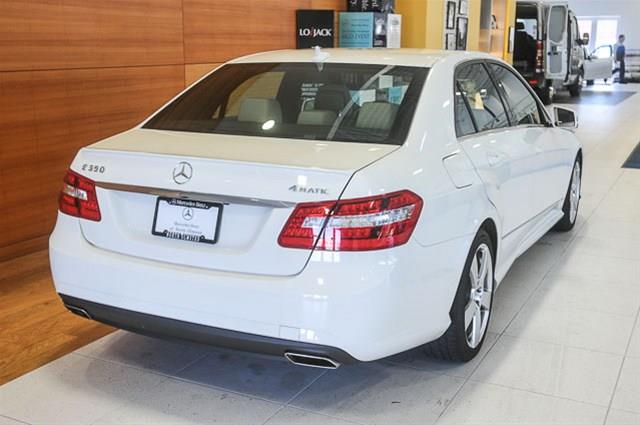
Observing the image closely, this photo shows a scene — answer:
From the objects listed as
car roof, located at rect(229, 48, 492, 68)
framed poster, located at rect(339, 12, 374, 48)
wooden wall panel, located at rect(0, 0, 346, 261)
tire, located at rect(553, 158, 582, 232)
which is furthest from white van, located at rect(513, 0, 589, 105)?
car roof, located at rect(229, 48, 492, 68)

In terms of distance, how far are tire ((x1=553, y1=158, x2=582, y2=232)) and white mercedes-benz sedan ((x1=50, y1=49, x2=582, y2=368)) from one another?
188 cm

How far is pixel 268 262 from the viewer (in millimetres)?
2260

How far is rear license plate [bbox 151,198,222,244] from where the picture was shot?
2338mm

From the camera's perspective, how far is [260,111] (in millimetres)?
2906

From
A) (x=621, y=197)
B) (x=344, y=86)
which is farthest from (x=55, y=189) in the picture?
(x=621, y=197)

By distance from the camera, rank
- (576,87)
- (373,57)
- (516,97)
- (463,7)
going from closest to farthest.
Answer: (373,57)
(516,97)
(463,7)
(576,87)

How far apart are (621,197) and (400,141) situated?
4.28m

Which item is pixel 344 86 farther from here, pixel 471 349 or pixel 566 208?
pixel 566 208

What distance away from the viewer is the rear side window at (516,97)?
3701 millimetres

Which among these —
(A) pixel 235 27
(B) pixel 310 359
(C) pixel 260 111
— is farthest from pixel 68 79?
(B) pixel 310 359

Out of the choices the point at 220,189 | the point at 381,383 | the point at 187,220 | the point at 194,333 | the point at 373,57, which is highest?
the point at 373,57

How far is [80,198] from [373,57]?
135cm

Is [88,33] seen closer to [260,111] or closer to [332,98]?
[260,111]

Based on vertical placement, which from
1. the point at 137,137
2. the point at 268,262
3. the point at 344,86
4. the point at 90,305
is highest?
the point at 344,86
